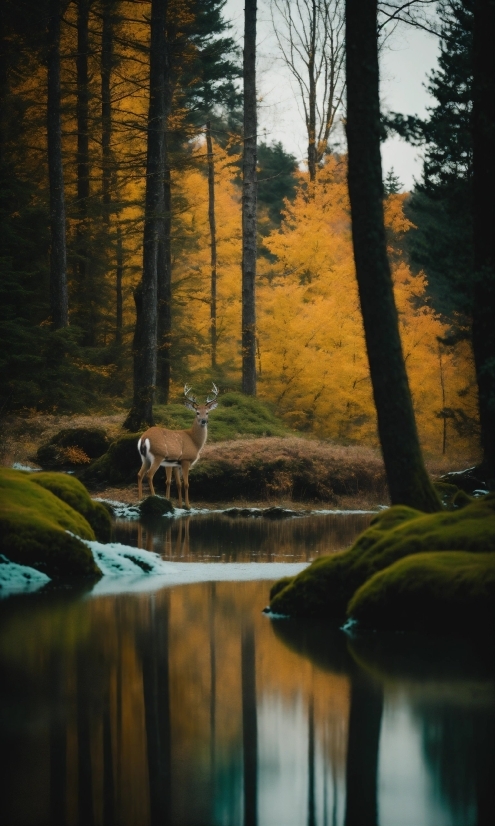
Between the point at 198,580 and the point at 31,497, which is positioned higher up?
the point at 31,497

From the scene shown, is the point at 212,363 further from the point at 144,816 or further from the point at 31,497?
the point at 144,816

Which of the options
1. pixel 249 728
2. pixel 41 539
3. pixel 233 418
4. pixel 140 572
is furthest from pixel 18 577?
pixel 233 418

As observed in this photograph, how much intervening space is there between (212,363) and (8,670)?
32.9 metres

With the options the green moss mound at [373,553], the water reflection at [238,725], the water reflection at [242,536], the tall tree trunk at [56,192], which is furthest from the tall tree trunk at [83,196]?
the water reflection at [238,725]

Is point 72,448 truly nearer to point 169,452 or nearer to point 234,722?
point 169,452

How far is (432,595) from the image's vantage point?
24.4ft

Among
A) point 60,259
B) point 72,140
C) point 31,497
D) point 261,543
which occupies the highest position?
point 72,140

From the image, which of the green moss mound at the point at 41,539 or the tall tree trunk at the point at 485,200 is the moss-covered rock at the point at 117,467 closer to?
the green moss mound at the point at 41,539

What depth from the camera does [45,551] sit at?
1023cm

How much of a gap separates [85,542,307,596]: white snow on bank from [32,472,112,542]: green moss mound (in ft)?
3.33

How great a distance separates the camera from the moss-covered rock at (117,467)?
2148cm

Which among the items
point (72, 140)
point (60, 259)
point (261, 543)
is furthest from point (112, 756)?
point (72, 140)

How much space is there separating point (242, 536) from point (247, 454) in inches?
278

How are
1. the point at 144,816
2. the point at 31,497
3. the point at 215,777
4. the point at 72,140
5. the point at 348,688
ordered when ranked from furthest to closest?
the point at 72,140 < the point at 31,497 < the point at 348,688 < the point at 215,777 < the point at 144,816
